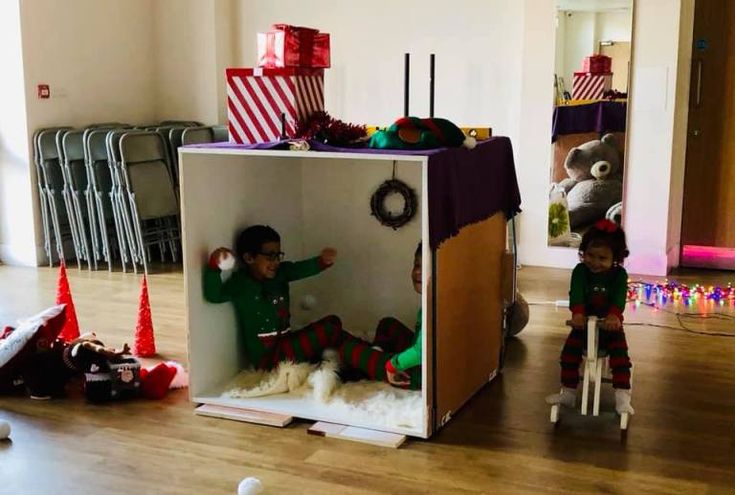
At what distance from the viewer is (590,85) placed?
5.99 m

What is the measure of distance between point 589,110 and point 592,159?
0.33 metres

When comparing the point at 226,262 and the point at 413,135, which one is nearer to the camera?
the point at 413,135

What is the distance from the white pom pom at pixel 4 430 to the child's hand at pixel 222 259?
950 mm

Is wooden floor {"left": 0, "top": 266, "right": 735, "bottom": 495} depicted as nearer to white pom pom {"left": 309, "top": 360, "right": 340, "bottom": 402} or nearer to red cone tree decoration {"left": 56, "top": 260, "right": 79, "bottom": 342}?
white pom pom {"left": 309, "top": 360, "right": 340, "bottom": 402}

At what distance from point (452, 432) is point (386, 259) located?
100 centimetres

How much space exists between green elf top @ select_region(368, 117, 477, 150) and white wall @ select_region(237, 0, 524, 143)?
3.22 meters

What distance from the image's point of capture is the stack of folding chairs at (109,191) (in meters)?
6.22

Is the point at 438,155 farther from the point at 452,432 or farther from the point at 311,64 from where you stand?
the point at 452,432

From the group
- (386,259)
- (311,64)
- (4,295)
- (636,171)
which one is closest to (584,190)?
(636,171)

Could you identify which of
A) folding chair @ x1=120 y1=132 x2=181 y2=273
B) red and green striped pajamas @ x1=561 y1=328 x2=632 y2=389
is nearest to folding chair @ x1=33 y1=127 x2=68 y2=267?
folding chair @ x1=120 y1=132 x2=181 y2=273

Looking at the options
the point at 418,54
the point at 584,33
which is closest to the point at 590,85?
the point at 584,33

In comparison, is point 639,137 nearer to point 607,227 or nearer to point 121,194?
point 607,227

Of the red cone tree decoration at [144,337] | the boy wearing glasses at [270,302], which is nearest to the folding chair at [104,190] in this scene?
the red cone tree decoration at [144,337]

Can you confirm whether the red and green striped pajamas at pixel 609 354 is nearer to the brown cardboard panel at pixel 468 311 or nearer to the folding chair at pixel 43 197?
the brown cardboard panel at pixel 468 311
